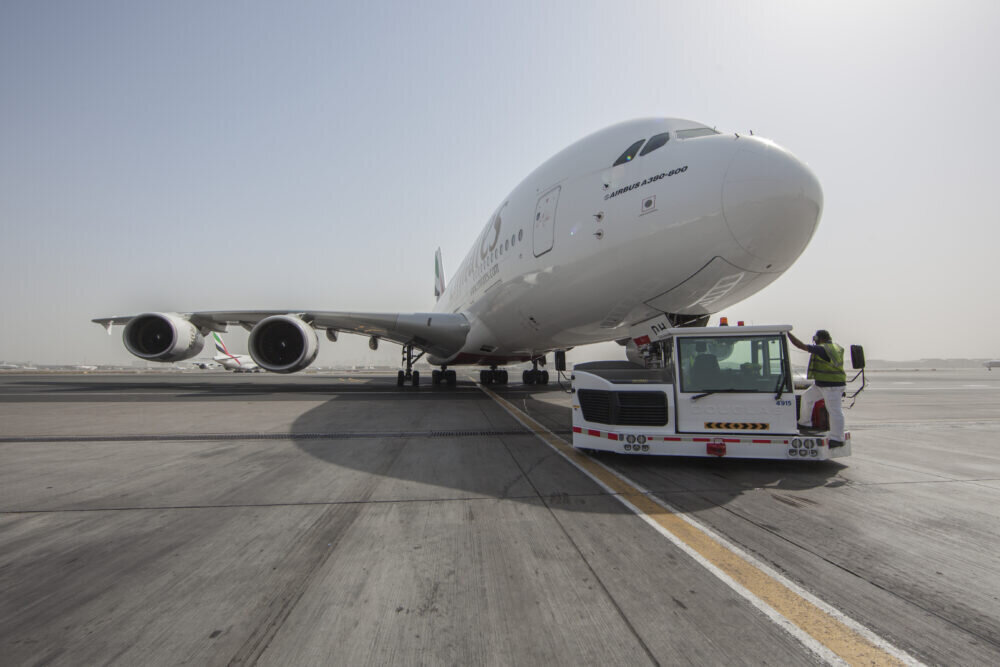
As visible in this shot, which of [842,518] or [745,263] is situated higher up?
[745,263]

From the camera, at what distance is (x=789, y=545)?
2605mm

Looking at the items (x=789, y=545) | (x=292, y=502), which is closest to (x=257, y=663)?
(x=292, y=502)

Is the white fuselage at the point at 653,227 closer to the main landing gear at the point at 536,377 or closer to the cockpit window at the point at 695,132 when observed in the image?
the cockpit window at the point at 695,132

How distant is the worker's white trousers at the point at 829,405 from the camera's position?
4762 millimetres

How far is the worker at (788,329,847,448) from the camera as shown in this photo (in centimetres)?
479

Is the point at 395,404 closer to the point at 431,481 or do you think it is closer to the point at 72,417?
Answer: the point at 72,417

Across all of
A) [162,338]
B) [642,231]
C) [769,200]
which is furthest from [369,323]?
[769,200]

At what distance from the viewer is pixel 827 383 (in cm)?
486

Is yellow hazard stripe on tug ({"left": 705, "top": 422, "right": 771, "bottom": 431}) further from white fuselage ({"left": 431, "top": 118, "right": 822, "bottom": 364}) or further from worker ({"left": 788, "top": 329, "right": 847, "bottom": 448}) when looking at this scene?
white fuselage ({"left": 431, "top": 118, "right": 822, "bottom": 364})

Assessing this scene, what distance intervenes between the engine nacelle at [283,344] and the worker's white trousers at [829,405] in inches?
421

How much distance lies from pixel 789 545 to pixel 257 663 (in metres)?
2.77

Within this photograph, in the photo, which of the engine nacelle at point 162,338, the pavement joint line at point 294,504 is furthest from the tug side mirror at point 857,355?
the engine nacelle at point 162,338

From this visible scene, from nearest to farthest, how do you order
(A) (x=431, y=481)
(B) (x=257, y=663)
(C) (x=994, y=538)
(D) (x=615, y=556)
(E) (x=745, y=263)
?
(B) (x=257, y=663) → (D) (x=615, y=556) → (C) (x=994, y=538) → (A) (x=431, y=481) → (E) (x=745, y=263)

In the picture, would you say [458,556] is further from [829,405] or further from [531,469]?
[829,405]
